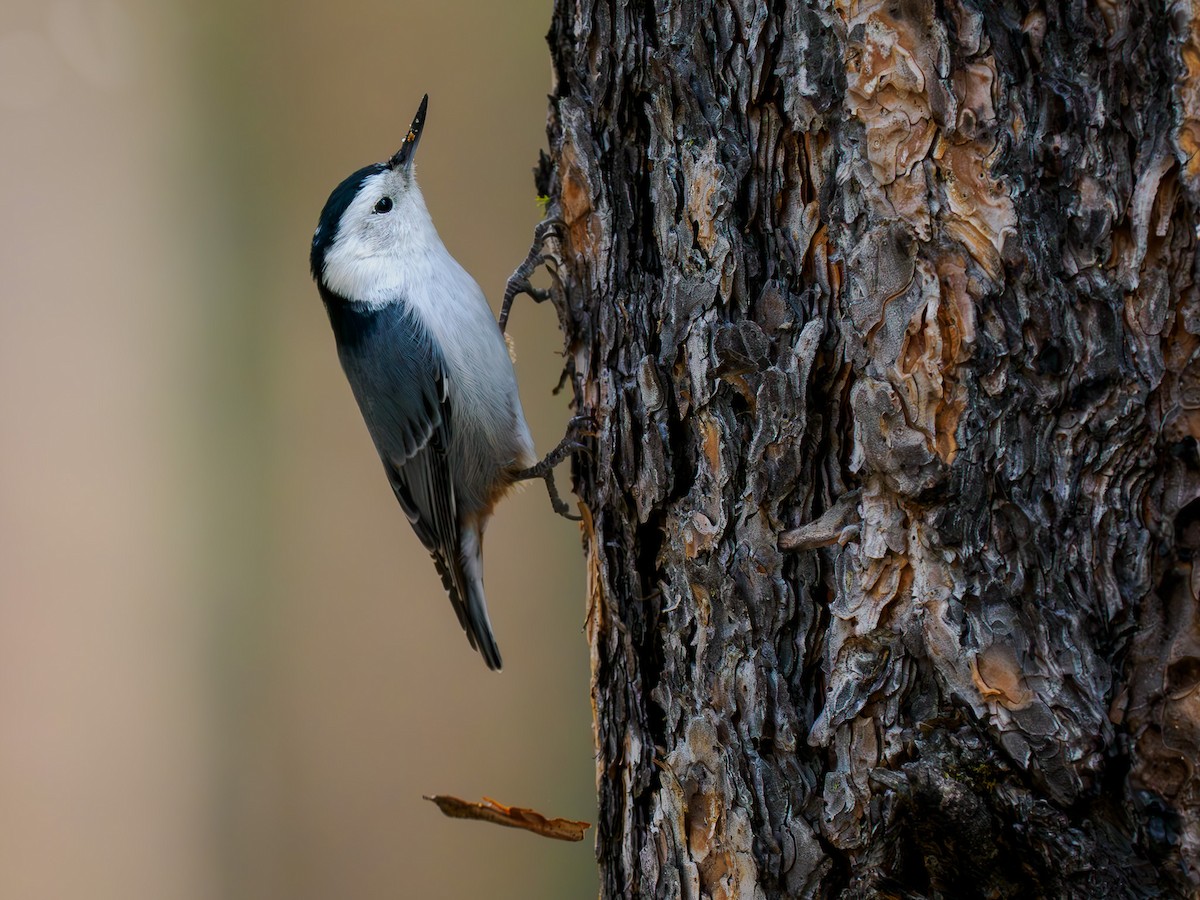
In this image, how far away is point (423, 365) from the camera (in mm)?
2014

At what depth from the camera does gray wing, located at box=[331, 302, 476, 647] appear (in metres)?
2.01

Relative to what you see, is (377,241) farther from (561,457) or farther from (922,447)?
(922,447)

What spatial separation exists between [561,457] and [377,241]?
67cm

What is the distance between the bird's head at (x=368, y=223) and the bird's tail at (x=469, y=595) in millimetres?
563

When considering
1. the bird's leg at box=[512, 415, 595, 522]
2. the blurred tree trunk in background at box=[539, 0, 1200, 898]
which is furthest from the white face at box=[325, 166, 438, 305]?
the blurred tree trunk in background at box=[539, 0, 1200, 898]

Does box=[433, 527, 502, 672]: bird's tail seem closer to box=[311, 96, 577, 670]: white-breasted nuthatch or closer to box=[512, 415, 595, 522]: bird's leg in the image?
box=[311, 96, 577, 670]: white-breasted nuthatch

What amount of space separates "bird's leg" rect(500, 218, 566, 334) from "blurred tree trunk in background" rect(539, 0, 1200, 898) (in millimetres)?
311

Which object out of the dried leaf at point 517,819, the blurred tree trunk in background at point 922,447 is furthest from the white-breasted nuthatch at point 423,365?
the blurred tree trunk in background at point 922,447

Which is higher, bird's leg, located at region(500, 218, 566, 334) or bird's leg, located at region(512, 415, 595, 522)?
bird's leg, located at region(500, 218, 566, 334)

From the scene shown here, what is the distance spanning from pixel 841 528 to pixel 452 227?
6.12ft

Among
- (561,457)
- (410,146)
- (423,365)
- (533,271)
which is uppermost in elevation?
(410,146)

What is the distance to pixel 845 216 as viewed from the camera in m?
1.04

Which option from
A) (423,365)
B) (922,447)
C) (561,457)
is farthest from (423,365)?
(922,447)

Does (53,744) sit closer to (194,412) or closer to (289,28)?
(194,412)
